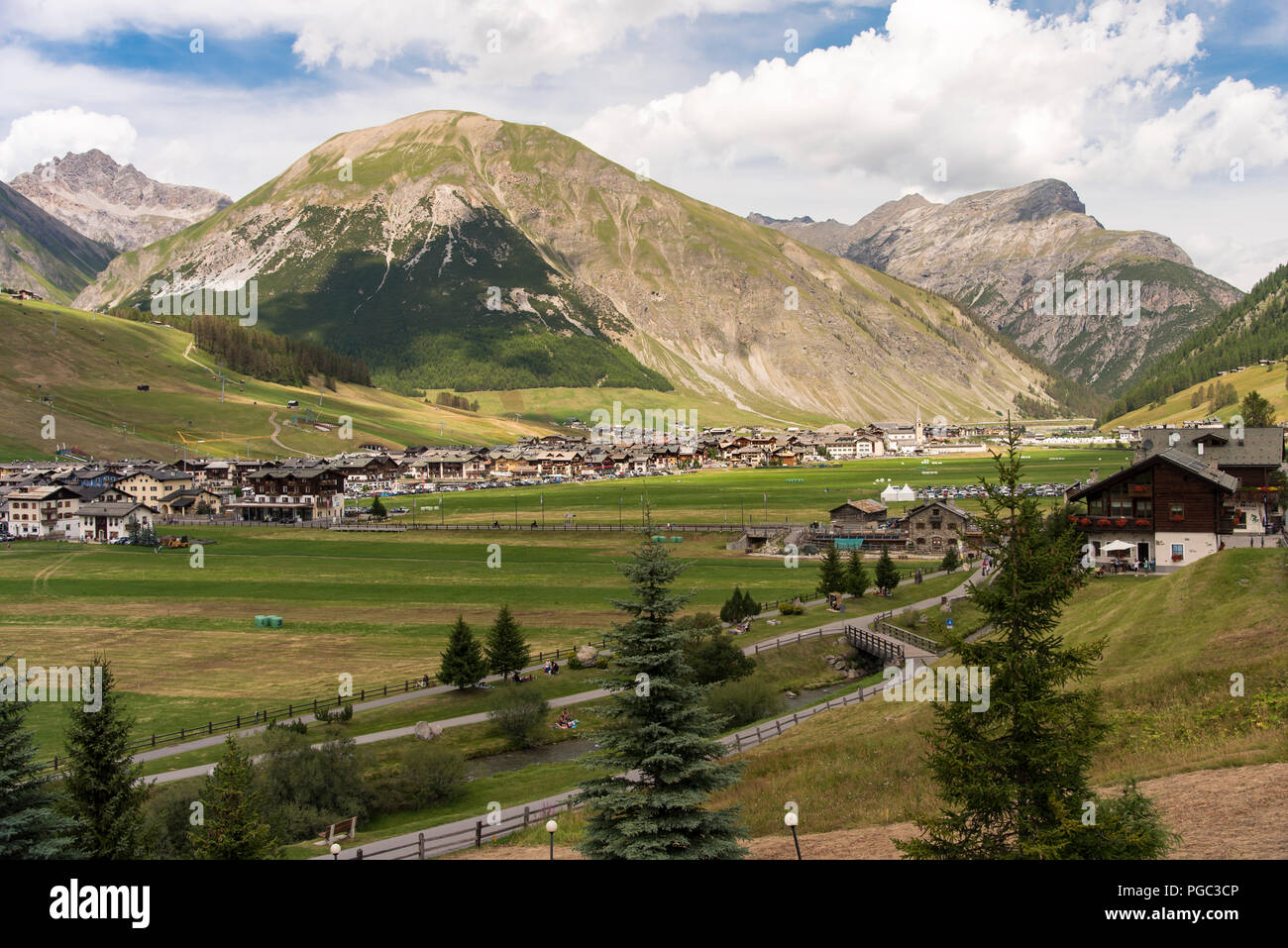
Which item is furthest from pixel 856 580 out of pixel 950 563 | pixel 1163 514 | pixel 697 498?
pixel 697 498

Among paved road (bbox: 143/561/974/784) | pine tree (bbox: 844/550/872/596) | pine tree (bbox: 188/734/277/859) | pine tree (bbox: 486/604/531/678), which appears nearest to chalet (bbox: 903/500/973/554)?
pine tree (bbox: 844/550/872/596)

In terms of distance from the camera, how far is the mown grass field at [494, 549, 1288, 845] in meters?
23.2

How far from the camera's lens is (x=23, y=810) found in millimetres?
20562

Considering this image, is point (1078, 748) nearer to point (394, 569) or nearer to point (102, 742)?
point (102, 742)

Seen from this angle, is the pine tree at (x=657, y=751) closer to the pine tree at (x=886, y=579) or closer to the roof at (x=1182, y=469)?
the roof at (x=1182, y=469)

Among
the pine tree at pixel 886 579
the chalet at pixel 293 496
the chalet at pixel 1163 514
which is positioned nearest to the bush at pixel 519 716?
the chalet at pixel 1163 514

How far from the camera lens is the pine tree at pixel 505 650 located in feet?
167

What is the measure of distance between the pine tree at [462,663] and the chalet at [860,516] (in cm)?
6751

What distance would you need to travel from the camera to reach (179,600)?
75.1 m

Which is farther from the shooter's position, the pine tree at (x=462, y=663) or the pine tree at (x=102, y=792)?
the pine tree at (x=462, y=663)

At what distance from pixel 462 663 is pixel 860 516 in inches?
2787

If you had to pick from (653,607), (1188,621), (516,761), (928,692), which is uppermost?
(653,607)
